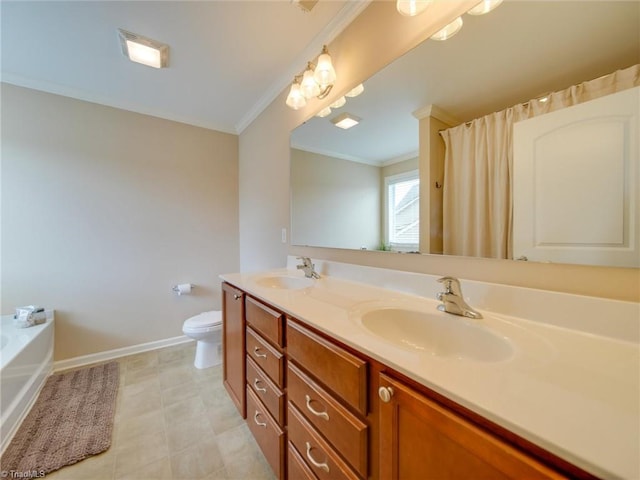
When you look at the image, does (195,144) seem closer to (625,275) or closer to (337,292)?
(337,292)

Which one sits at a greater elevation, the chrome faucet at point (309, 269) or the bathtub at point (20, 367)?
the chrome faucet at point (309, 269)

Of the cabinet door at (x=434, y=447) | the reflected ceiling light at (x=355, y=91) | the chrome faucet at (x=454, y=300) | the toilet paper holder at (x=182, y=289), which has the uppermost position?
the reflected ceiling light at (x=355, y=91)

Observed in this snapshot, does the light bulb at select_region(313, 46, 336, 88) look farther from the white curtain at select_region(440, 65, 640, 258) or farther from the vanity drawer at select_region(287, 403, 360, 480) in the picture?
the vanity drawer at select_region(287, 403, 360, 480)

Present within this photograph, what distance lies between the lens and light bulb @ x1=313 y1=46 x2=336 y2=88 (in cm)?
134

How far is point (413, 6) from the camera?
3.22 ft

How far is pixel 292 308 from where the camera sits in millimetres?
916

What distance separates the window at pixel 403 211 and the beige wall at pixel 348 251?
8 centimetres

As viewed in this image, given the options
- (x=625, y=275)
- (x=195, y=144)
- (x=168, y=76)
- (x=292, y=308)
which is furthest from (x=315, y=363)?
(x=195, y=144)

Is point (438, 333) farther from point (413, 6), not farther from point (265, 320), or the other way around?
point (413, 6)

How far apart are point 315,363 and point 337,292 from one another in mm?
424

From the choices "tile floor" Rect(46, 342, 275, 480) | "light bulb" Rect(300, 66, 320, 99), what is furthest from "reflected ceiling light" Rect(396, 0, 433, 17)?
"tile floor" Rect(46, 342, 275, 480)

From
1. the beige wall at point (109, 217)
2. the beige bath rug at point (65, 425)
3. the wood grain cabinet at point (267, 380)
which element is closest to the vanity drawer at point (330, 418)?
the wood grain cabinet at point (267, 380)

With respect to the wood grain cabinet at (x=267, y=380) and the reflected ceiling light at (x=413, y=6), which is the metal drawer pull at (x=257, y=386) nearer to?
the wood grain cabinet at (x=267, y=380)

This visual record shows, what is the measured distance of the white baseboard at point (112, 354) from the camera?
203 cm
